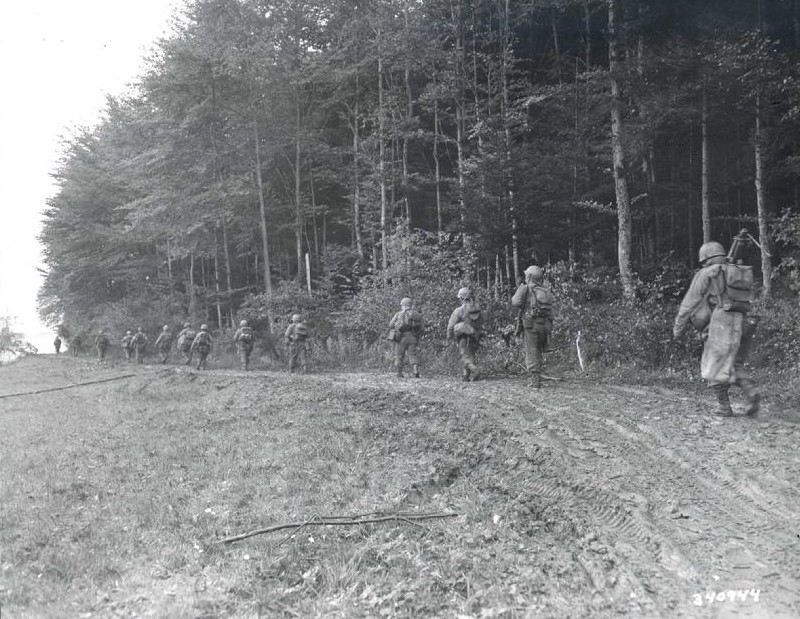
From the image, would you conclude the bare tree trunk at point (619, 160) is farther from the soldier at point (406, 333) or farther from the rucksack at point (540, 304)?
the soldier at point (406, 333)

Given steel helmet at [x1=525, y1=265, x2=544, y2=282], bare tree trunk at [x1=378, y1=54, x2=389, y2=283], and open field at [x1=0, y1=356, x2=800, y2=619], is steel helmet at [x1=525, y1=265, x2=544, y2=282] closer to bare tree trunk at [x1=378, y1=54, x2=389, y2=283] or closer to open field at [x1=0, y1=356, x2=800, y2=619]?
open field at [x1=0, y1=356, x2=800, y2=619]

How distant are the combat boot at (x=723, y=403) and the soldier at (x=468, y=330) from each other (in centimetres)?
574

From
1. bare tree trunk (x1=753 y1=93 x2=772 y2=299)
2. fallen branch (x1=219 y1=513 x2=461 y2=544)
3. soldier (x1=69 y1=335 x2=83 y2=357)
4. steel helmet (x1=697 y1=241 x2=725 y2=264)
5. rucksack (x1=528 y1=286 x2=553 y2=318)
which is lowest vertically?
fallen branch (x1=219 y1=513 x2=461 y2=544)

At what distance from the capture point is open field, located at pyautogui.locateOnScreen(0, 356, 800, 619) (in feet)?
13.1

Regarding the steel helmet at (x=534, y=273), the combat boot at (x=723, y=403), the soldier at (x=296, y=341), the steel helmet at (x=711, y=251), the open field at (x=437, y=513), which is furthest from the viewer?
the soldier at (x=296, y=341)

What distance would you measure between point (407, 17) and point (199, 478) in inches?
792

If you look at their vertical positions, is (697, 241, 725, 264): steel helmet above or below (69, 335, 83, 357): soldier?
Answer: above

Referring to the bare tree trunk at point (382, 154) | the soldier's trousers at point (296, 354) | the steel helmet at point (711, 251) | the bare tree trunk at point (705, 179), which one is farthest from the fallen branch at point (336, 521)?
the bare tree trunk at point (382, 154)

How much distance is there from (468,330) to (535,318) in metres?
2.23

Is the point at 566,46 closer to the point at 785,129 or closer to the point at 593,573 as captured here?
the point at 785,129

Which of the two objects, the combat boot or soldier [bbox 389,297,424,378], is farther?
soldier [bbox 389,297,424,378]

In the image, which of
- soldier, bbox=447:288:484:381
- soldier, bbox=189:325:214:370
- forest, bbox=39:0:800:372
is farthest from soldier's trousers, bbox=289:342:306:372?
soldier, bbox=447:288:484:381

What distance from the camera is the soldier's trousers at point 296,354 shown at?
1836 centimetres

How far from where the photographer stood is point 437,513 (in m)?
5.45
